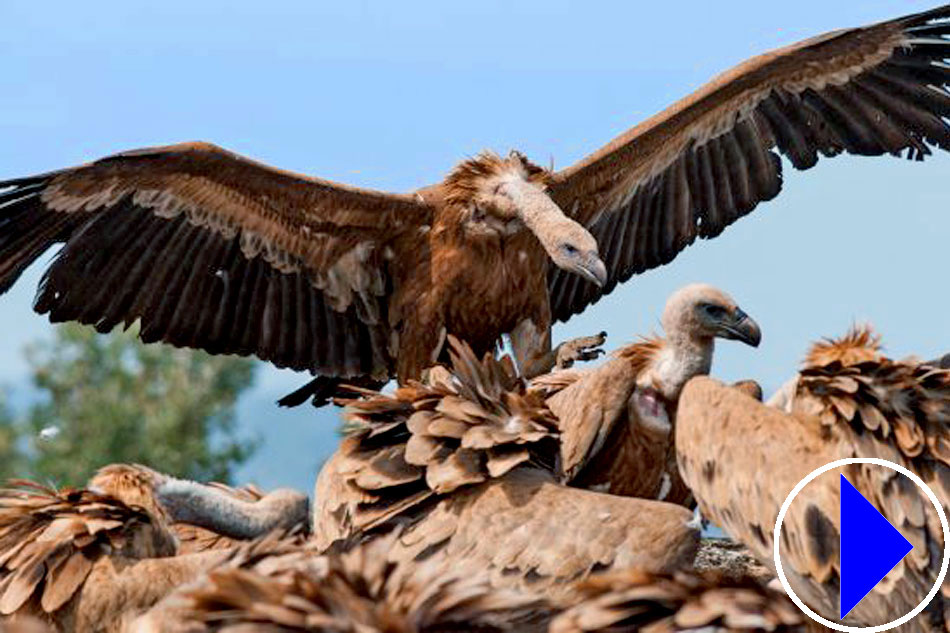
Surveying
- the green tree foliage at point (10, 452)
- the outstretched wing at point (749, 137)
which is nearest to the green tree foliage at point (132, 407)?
the green tree foliage at point (10, 452)

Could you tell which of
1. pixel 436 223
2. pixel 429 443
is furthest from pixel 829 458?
pixel 436 223

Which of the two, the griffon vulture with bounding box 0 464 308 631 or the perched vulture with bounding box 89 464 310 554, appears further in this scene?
the perched vulture with bounding box 89 464 310 554

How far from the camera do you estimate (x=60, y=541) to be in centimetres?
642

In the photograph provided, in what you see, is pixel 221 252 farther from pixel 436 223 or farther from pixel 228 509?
pixel 228 509

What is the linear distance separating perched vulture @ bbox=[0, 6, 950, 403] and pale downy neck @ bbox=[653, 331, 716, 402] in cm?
123

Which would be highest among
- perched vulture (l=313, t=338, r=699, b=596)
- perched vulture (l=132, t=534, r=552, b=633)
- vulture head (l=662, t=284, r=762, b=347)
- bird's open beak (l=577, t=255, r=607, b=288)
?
bird's open beak (l=577, t=255, r=607, b=288)

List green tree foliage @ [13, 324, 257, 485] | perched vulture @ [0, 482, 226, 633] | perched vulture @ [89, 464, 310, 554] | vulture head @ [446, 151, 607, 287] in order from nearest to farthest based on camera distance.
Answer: perched vulture @ [0, 482, 226, 633] → perched vulture @ [89, 464, 310, 554] → vulture head @ [446, 151, 607, 287] → green tree foliage @ [13, 324, 257, 485]

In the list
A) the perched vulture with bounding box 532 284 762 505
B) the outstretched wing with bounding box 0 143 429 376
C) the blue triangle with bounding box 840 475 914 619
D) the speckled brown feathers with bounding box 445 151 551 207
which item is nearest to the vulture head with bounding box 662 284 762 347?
the perched vulture with bounding box 532 284 762 505

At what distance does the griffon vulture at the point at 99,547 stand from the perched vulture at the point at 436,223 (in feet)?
8.51

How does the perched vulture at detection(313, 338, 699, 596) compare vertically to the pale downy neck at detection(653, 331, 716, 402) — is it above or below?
below

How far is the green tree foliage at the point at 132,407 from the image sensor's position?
30.7 metres

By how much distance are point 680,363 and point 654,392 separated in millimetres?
143

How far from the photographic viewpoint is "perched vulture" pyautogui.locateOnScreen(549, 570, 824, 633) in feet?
16.0

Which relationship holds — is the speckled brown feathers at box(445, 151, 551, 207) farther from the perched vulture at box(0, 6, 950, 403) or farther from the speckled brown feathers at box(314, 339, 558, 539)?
the speckled brown feathers at box(314, 339, 558, 539)
